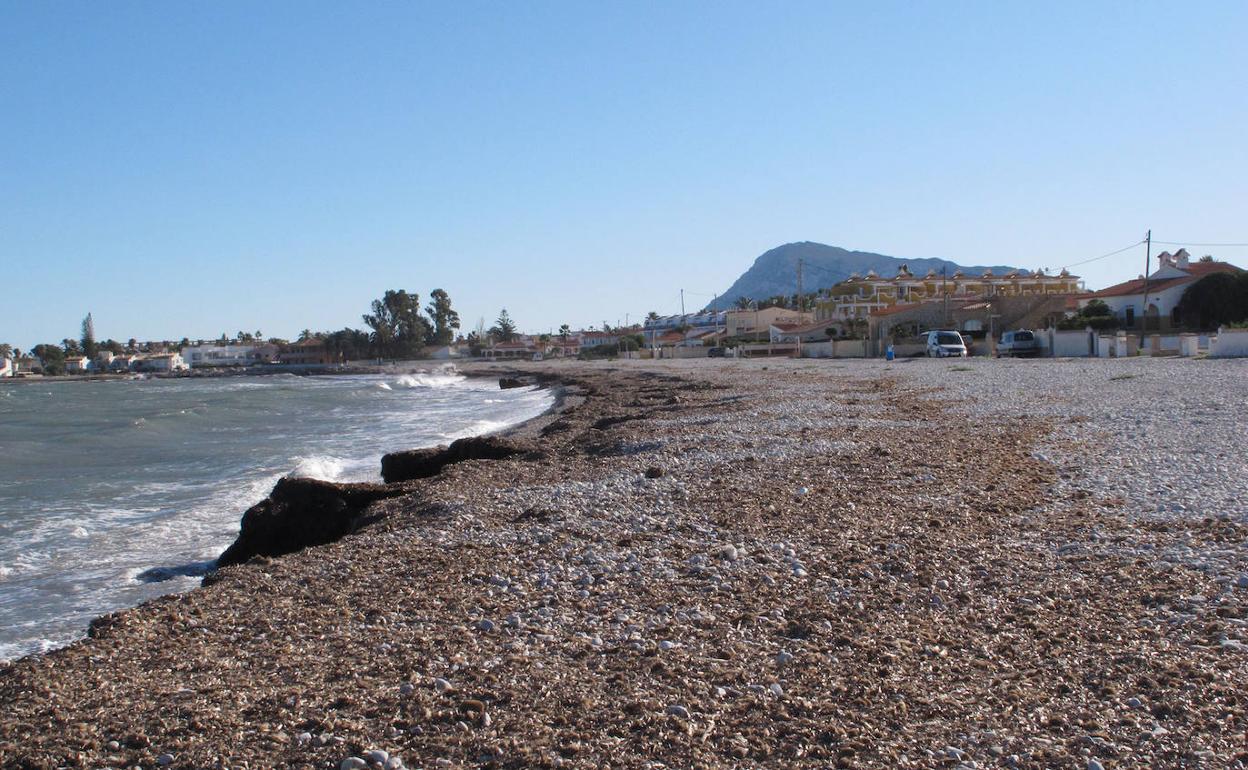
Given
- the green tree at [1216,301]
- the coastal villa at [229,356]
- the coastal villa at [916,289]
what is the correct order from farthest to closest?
the coastal villa at [229,356] < the coastal villa at [916,289] < the green tree at [1216,301]

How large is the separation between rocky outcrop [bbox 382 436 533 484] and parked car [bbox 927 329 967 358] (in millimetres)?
32831

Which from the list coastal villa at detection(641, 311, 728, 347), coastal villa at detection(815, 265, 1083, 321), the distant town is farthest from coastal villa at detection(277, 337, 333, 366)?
coastal villa at detection(815, 265, 1083, 321)

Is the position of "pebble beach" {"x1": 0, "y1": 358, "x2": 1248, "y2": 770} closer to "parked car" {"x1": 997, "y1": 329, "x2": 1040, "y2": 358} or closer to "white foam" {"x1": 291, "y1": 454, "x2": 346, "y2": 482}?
"white foam" {"x1": 291, "y1": 454, "x2": 346, "y2": 482}

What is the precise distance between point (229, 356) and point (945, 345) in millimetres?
135850

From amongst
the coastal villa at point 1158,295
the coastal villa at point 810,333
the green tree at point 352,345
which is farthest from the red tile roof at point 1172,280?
the green tree at point 352,345

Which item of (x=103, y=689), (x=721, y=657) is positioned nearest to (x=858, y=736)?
(x=721, y=657)

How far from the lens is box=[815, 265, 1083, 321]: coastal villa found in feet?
270

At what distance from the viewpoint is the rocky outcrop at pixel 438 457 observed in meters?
13.4

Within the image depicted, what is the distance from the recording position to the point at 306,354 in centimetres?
14512

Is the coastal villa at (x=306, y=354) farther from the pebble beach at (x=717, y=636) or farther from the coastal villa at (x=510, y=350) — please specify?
the pebble beach at (x=717, y=636)

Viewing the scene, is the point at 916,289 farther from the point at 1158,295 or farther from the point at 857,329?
the point at 1158,295

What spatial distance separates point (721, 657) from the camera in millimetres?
4742

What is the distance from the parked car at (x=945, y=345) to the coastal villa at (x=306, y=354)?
111 metres

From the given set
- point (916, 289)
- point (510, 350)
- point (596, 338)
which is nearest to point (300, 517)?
point (916, 289)
